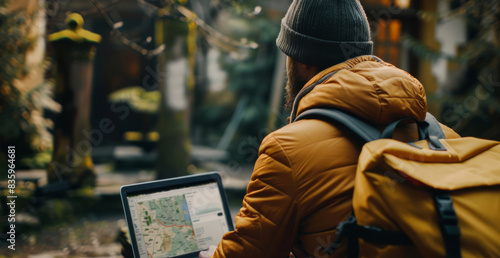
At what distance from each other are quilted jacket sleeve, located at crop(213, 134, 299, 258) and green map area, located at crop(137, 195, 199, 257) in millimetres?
384

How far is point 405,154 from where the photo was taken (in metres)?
1.30

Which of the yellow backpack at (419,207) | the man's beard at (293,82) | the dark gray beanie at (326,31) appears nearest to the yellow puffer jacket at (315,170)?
the yellow backpack at (419,207)

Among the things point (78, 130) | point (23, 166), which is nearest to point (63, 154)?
point (78, 130)

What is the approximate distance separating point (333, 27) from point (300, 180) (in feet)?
2.27

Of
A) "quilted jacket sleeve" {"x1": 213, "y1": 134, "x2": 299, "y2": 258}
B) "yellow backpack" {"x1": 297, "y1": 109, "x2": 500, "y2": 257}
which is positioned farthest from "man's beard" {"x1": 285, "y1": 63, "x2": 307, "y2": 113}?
"yellow backpack" {"x1": 297, "y1": 109, "x2": 500, "y2": 257}

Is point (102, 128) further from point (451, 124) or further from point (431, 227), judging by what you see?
point (431, 227)

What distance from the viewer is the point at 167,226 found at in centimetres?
186

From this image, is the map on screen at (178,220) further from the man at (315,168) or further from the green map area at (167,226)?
the man at (315,168)

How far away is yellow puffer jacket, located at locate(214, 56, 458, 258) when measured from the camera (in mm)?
1418

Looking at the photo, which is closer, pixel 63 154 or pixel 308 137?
pixel 308 137

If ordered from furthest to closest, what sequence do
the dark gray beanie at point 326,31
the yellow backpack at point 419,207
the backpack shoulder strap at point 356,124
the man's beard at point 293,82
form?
the man's beard at point 293,82 < the dark gray beanie at point 326,31 < the backpack shoulder strap at point 356,124 < the yellow backpack at point 419,207

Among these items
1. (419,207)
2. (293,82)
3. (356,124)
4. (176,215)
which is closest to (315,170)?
(356,124)

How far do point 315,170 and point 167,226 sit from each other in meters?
0.79

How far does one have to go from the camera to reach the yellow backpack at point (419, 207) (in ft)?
3.99
